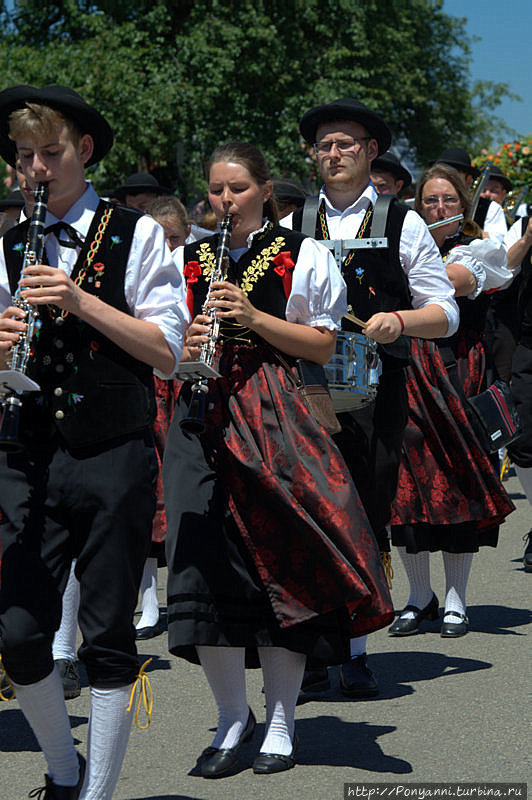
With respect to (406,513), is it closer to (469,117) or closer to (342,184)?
(342,184)

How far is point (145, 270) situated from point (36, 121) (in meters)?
0.48

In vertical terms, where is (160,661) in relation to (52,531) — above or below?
below

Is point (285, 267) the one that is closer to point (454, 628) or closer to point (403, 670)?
point (403, 670)

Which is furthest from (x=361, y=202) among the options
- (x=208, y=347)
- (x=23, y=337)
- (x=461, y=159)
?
(x=461, y=159)

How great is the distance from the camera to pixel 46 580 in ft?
11.2

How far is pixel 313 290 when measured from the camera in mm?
4289

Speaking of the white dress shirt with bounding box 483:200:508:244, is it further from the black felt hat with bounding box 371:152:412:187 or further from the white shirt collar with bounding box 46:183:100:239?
the white shirt collar with bounding box 46:183:100:239

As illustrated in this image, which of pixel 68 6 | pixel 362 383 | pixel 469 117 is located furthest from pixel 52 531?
pixel 469 117

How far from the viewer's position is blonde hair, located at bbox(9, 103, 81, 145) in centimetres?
343

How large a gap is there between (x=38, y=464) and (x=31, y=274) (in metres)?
0.53

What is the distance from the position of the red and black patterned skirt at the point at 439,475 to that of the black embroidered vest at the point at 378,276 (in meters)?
1.07

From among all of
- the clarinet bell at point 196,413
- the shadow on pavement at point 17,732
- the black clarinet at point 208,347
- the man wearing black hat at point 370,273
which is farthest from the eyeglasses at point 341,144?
the shadow on pavement at point 17,732

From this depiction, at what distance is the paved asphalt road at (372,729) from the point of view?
13.3 ft

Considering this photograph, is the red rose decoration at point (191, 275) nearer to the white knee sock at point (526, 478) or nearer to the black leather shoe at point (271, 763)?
the black leather shoe at point (271, 763)
